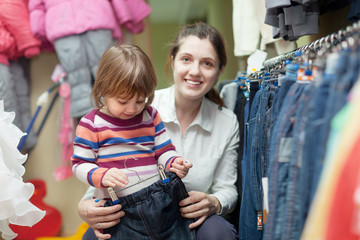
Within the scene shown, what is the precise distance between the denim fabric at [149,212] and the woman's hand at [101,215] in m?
0.02

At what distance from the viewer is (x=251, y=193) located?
4.08 ft

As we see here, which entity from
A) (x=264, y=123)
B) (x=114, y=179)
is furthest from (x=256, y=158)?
(x=114, y=179)

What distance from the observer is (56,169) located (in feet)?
7.64

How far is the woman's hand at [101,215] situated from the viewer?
1.08m

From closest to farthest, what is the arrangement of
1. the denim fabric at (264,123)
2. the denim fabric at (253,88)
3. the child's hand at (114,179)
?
the child's hand at (114,179) → the denim fabric at (264,123) → the denim fabric at (253,88)

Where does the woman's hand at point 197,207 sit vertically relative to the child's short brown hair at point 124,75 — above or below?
below

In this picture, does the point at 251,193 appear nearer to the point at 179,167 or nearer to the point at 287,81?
the point at 179,167

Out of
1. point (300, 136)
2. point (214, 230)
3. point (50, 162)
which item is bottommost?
point (50, 162)

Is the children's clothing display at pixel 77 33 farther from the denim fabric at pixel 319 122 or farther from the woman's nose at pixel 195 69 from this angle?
the denim fabric at pixel 319 122

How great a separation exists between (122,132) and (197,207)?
1.27 ft

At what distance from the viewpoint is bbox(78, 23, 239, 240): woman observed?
4.79 feet

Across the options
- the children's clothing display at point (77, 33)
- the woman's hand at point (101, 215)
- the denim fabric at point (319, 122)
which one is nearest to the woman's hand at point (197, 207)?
the woman's hand at point (101, 215)

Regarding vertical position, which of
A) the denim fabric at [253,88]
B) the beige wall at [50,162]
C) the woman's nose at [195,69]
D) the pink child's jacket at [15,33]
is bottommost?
the beige wall at [50,162]

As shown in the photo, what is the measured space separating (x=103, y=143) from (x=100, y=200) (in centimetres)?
19
